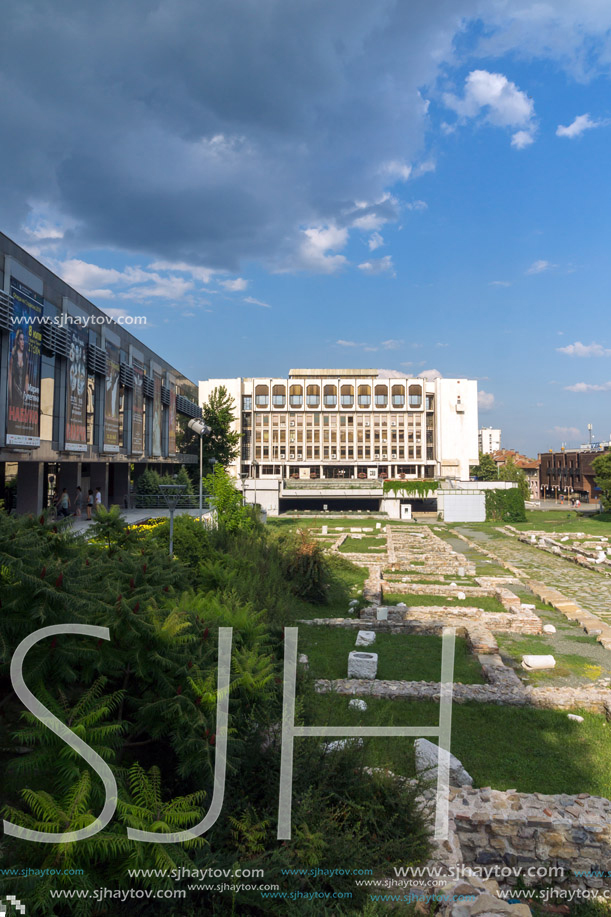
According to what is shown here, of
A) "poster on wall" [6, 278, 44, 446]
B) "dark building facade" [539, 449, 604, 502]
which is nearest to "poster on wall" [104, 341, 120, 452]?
"poster on wall" [6, 278, 44, 446]

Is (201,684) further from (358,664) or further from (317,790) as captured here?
(358,664)

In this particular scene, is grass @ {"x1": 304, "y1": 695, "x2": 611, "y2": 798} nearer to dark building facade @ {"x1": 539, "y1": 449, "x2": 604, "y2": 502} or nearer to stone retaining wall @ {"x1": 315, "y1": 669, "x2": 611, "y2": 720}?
stone retaining wall @ {"x1": 315, "y1": 669, "x2": 611, "y2": 720}

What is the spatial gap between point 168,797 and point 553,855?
434 centimetres

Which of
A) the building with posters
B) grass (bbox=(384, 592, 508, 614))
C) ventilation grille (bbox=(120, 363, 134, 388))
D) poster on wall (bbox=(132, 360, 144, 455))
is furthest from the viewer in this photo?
poster on wall (bbox=(132, 360, 144, 455))

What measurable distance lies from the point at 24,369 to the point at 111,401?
9544 millimetres

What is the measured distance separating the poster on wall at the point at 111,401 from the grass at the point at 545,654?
21.7 metres

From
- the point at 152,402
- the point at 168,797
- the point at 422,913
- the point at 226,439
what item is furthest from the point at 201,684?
the point at 226,439

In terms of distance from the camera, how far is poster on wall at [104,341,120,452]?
27.3 metres

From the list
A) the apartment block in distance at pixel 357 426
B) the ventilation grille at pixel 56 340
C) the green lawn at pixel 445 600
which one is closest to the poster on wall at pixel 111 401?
the ventilation grille at pixel 56 340

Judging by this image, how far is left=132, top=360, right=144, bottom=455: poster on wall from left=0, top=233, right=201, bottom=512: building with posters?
0.22 feet

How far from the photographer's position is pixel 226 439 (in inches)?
2034

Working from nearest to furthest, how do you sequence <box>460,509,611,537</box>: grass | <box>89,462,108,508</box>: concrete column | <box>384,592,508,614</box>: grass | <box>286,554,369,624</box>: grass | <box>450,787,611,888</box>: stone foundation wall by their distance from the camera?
<box>450,787,611,888</box>: stone foundation wall
<box>286,554,369,624</box>: grass
<box>384,592,508,614</box>: grass
<box>89,462,108,508</box>: concrete column
<box>460,509,611,537</box>: grass

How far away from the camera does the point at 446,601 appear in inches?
683

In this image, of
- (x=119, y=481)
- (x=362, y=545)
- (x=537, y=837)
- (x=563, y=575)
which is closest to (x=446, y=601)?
(x=563, y=575)
